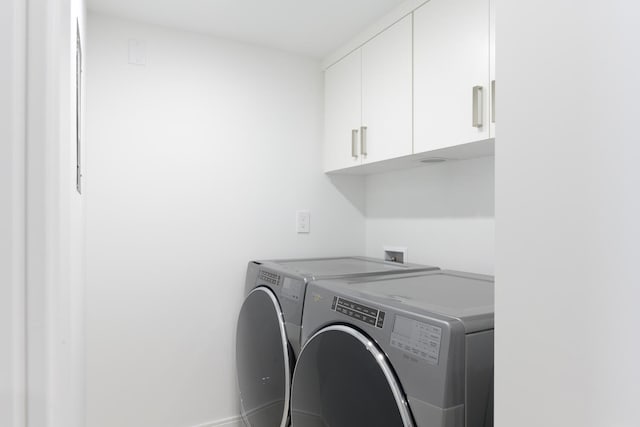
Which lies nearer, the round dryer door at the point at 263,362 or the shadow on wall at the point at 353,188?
the round dryer door at the point at 263,362

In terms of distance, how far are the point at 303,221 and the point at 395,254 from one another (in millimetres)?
560

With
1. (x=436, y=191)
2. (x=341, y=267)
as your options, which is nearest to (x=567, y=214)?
(x=341, y=267)

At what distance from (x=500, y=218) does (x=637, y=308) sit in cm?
19

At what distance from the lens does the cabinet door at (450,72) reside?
1356 mm

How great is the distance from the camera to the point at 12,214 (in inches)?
18.4

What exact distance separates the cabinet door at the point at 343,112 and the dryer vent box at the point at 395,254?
0.53 metres

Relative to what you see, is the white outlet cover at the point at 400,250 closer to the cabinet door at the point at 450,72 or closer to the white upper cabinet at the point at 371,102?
the white upper cabinet at the point at 371,102

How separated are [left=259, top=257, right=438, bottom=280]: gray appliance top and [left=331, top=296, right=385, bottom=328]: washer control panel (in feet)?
0.89

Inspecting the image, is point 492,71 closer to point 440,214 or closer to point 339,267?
point 440,214

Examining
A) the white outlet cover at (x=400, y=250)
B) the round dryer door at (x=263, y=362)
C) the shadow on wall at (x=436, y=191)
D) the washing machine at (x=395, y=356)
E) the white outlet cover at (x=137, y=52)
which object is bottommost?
the round dryer door at (x=263, y=362)

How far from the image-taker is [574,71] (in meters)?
0.49

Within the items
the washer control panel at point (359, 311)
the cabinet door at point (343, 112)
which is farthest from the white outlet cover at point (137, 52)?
the washer control panel at point (359, 311)

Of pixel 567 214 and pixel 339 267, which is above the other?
pixel 567 214

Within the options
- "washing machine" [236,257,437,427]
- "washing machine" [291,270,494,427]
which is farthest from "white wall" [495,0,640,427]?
"washing machine" [236,257,437,427]
